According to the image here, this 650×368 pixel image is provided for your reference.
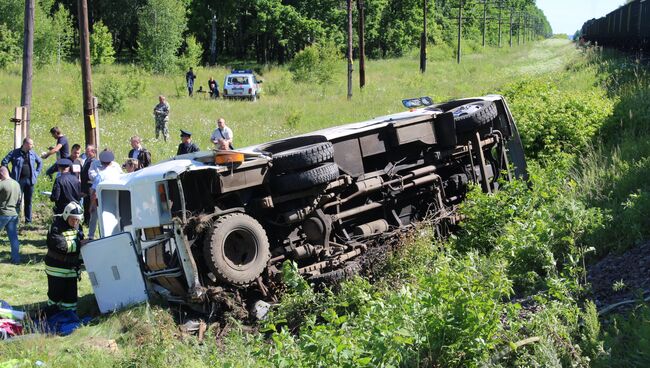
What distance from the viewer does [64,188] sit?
1131cm

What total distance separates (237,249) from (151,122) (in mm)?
18396

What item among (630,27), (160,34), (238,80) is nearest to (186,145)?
(630,27)

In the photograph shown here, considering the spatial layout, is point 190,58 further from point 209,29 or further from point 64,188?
point 64,188

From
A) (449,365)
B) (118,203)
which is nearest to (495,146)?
(118,203)

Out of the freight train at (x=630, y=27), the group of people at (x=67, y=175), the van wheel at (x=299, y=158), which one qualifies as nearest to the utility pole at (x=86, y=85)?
the group of people at (x=67, y=175)

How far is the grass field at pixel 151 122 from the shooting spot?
6.80 m

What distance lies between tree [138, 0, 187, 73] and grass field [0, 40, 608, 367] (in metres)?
3.28

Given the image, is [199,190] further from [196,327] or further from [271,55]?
[271,55]

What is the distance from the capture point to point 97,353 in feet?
22.6

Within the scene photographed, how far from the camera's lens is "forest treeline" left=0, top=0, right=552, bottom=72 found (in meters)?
50.0

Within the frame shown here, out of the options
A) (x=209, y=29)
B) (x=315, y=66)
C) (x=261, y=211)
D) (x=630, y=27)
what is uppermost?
(x=209, y=29)

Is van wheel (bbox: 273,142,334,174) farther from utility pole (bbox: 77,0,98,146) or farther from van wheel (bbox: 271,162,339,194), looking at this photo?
utility pole (bbox: 77,0,98,146)

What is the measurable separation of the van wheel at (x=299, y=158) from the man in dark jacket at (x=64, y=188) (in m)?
4.43

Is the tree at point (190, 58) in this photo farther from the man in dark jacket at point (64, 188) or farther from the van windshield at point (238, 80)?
the man in dark jacket at point (64, 188)
